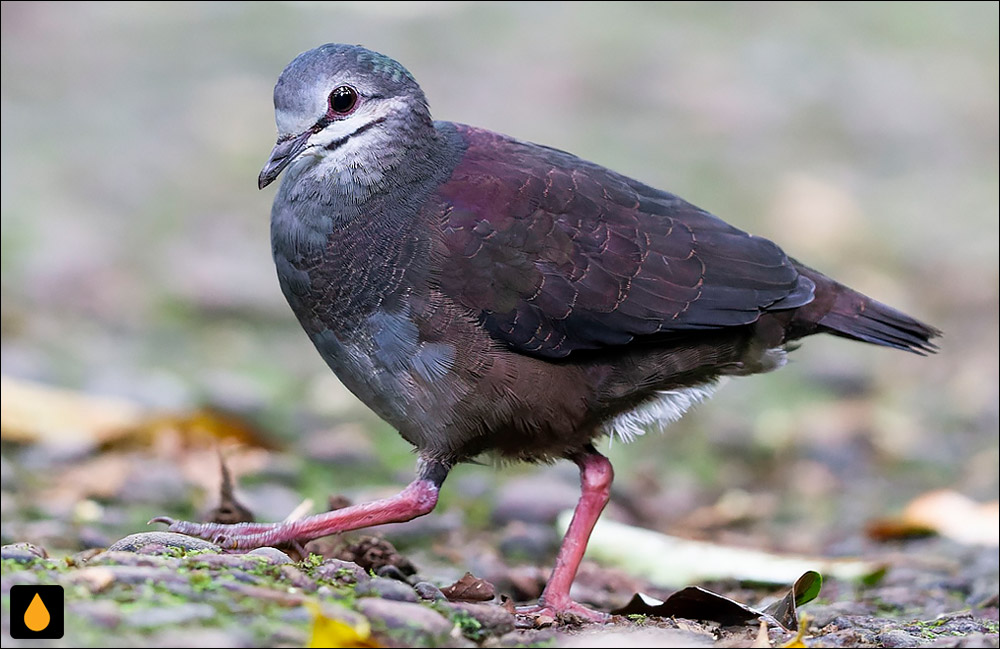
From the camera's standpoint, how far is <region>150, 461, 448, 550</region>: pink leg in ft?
14.6

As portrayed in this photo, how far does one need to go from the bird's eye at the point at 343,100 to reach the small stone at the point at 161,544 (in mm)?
1797

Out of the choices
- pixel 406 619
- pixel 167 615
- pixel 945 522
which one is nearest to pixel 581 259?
pixel 406 619

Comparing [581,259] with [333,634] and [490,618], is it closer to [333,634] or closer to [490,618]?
[490,618]

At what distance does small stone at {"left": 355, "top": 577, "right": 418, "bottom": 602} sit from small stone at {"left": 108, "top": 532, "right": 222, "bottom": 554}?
677 mm

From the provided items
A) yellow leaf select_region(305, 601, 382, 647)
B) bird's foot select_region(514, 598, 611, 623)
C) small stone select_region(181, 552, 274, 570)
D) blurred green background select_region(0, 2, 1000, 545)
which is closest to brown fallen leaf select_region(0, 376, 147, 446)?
blurred green background select_region(0, 2, 1000, 545)

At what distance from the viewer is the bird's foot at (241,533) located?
174 inches

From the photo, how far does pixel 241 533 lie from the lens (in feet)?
14.8

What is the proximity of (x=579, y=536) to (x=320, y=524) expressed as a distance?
1085mm

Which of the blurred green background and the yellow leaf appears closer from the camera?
the yellow leaf

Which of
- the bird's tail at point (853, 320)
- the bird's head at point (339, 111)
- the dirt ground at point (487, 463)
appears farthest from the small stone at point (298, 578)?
the bird's tail at point (853, 320)

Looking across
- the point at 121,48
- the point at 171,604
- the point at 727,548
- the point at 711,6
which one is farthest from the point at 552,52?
the point at 171,604

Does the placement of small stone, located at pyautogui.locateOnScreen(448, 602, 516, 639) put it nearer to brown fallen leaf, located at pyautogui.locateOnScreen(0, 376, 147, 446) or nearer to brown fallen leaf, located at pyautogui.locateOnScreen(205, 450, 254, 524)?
brown fallen leaf, located at pyautogui.locateOnScreen(205, 450, 254, 524)

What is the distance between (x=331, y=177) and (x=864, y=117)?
10.2 meters

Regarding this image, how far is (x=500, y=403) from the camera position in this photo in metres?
4.73
